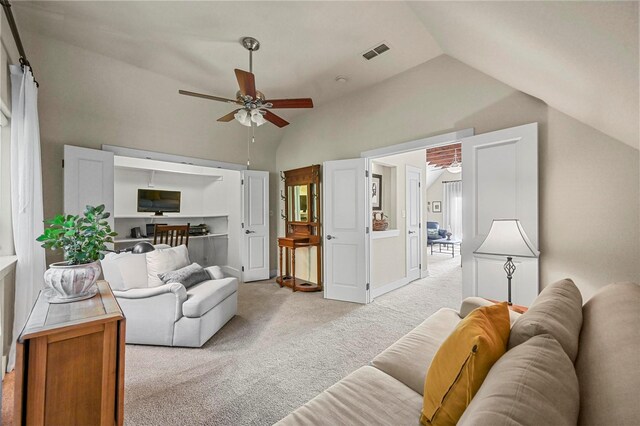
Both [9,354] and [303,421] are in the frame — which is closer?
[303,421]

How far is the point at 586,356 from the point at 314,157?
168 inches

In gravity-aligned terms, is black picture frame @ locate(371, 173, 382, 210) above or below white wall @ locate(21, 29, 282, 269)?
below

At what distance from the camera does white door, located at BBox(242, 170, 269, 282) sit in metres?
5.08

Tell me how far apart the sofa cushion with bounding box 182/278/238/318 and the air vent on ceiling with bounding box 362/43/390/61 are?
3177 millimetres

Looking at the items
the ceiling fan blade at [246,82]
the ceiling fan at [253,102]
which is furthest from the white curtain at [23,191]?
the ceiling fan blade at [246,82]

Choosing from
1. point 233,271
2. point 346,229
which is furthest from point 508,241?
point 233,271

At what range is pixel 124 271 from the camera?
2.67 meters

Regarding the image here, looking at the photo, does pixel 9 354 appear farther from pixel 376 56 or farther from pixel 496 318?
pixel 376 56

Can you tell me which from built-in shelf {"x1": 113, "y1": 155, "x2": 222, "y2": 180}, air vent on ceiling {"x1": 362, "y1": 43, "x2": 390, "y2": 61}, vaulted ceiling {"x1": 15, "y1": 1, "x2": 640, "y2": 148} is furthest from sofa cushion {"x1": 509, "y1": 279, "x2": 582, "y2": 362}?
built-in shelf {"x1": 113, "y1": 155, "x2": 222, "y2": 180}

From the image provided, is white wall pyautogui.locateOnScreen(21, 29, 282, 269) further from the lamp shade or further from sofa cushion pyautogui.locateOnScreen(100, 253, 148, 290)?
the lamp shade

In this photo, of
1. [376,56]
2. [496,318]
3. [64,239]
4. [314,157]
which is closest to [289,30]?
[376,56]

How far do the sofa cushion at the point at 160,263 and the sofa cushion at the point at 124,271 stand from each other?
2.6 inches

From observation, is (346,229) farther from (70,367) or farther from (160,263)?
(70,367)

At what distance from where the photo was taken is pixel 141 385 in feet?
6.64
